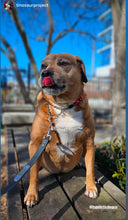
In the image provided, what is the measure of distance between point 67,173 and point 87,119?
25.6 inches

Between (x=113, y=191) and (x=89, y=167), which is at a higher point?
(x=89, y=167)

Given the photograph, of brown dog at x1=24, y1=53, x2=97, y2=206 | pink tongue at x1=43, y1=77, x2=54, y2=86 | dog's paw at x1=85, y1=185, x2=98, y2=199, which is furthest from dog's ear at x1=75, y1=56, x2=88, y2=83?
dog's paw at x1=85, y1=185, x2=98, y2=199

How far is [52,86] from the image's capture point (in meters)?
1.15

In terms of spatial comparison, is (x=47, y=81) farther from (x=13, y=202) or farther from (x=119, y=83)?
(x=119, y=83)

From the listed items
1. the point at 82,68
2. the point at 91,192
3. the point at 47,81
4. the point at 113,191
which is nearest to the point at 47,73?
the point at 47,81

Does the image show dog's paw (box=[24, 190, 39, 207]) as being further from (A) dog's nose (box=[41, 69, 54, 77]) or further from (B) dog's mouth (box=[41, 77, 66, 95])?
(A) dog's nose (box=[41, 69, 54, 77])

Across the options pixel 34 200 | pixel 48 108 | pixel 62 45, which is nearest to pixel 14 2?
pixel 62 45

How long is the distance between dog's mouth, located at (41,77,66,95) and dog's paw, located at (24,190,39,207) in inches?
29.6

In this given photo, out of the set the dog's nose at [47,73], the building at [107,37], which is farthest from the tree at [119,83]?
the dog's nose at [47,73]

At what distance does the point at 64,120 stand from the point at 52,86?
35 cm

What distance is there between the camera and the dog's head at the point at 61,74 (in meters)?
1.13

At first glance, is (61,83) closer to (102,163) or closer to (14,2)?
(14,2)

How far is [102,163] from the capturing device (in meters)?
2.36

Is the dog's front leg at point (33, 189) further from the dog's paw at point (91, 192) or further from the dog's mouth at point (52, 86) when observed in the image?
the dog's mouth at point (52, 86)
